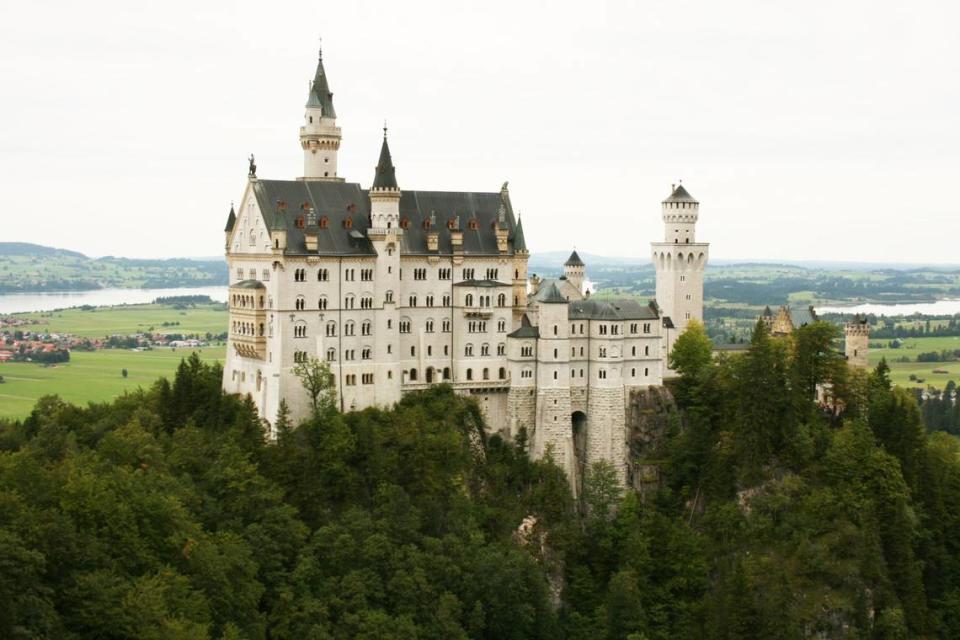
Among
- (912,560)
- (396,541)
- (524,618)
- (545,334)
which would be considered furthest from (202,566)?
(912,560)

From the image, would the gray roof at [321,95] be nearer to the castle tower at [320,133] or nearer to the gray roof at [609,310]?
the castle tower at [320,133]

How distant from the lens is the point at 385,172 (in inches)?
3912

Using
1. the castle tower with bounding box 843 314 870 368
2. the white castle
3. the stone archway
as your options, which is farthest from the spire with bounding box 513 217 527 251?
the castle tower with bounding box 843 314 870 368

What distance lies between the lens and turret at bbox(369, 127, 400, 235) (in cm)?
9869

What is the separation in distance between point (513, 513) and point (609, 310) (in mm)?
17655

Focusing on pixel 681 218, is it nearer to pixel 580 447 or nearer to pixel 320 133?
pixel 580 447

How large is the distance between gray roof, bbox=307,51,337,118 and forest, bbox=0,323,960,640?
22462mm

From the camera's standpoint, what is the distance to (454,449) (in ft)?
315

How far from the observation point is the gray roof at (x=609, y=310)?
10184cm

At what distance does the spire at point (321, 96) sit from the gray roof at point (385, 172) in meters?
7.68

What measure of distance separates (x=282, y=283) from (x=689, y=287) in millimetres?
39261

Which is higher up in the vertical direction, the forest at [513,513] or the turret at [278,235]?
the turret at [278,235]

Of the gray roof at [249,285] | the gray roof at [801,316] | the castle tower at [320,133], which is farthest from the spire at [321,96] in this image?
the gray roof at [801,316]

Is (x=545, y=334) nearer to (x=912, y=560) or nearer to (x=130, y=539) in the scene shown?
(x=912, y=560)
